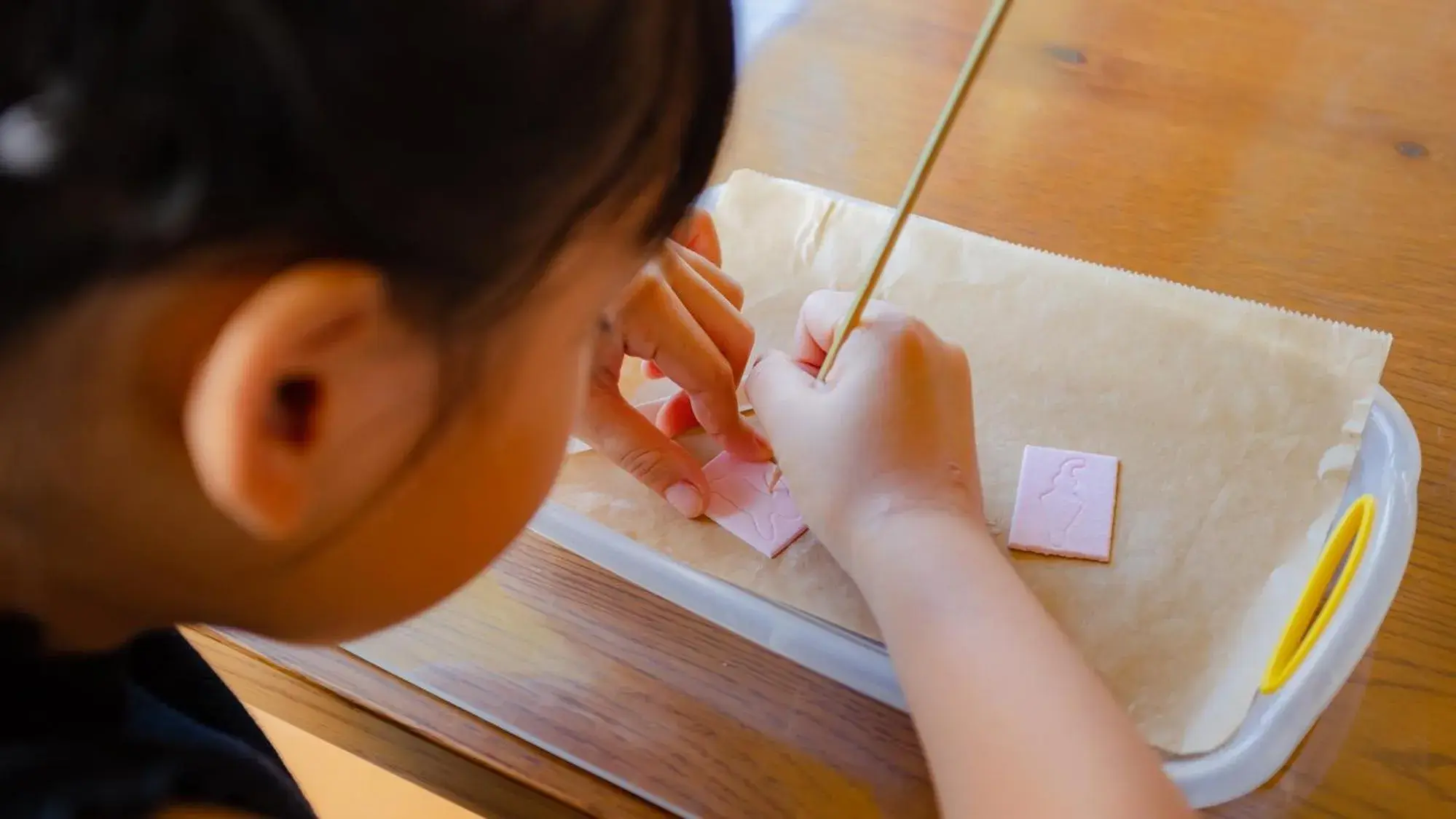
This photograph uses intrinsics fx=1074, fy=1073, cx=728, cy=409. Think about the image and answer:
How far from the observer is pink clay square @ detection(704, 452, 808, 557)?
58 cm

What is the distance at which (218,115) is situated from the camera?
204 millimetres

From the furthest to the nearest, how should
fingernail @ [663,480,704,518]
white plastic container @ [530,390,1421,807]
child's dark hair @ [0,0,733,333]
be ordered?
fingernail @ [663,480,704,518]
white plastic container @ [530,390,1421,807]
child's dark hair @ [0,0,733,333]

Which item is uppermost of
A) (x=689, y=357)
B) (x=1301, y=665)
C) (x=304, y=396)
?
(x=304, y=396)

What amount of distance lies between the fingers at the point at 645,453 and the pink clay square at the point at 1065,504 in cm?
17

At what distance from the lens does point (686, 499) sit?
1.91 ft

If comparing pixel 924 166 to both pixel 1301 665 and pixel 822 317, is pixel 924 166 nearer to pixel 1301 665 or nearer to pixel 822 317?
pixel 822 317

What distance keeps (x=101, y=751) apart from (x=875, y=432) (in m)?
0.36

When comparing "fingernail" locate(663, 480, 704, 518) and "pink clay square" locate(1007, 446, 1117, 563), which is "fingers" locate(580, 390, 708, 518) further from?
"pink clay square" locate(1007, 446, 1117, 563)

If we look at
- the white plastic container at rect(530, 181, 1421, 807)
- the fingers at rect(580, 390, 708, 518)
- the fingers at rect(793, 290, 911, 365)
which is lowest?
the white plastic container at rect(530, 181, 1421, 807)

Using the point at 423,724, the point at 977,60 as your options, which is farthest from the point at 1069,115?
the point at 423,724

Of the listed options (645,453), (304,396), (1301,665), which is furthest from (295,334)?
(1301,665)

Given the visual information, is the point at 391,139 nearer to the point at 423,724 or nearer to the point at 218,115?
the point at 218,115

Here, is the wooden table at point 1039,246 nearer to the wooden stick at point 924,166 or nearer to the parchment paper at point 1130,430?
the parchment paper at point 1130,430

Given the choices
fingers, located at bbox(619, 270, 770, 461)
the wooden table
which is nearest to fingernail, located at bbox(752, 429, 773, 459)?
fingers, located at bbox(619, 270, 770, 461)
